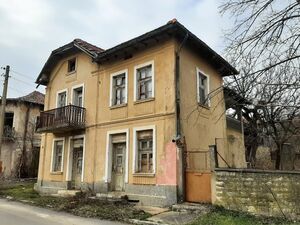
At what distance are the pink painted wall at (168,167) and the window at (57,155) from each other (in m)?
8.12

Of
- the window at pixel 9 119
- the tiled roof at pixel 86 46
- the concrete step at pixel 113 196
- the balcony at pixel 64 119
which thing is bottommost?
the concrete step at pixel 113 196

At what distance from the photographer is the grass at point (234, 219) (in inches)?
380

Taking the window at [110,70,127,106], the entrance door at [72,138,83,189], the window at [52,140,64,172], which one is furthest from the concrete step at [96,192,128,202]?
the window at [52,140,64,172]

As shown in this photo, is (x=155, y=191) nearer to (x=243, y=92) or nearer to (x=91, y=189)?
(x=91, y=189)

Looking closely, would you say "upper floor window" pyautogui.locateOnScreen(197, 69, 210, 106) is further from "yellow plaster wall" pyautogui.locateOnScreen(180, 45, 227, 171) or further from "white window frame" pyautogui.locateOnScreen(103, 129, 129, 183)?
"white window frame" pyautogui.locateOnScreen(103, 129, 129, 183)

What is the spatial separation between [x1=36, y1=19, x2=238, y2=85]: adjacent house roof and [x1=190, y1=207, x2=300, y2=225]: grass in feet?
16.8

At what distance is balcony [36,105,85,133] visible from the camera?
1748cm

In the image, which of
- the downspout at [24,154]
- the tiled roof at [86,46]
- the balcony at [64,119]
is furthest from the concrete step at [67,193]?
the downspout at [24,154]

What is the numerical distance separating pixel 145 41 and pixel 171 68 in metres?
Answer: 1.97

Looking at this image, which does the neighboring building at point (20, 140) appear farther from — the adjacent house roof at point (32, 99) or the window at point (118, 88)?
the window at point (118, 88)

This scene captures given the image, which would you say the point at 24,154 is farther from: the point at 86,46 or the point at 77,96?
the point at 86,46

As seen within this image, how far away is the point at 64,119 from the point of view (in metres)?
17.6

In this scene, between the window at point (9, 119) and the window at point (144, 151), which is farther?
the window at point (9, 119)

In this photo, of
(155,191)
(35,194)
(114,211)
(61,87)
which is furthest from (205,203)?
(61,87)
